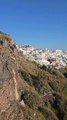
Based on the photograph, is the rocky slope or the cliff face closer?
the cliff face

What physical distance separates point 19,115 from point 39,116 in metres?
5.23

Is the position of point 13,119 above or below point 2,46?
below

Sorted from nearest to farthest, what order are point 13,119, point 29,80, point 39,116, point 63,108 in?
point 13,119
point 39,116
point 63,108
point 29,80

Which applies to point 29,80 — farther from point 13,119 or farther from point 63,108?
point 13,119

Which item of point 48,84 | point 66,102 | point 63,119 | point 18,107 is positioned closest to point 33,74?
point 48,84

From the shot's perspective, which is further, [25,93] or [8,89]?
[25,93]

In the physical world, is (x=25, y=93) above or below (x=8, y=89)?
below

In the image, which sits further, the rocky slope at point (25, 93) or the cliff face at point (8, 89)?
the rocky slope at point (25, 93)

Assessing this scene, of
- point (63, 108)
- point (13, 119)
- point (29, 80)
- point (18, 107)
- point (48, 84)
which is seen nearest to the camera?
point (13, 119)

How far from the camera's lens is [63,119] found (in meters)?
42.9

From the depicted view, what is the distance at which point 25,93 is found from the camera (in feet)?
139

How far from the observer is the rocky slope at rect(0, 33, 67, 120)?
35375 millimetres

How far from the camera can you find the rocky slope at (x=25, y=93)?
35.4 metres

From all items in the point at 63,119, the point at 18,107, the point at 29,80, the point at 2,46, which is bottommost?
the point at 63,119
